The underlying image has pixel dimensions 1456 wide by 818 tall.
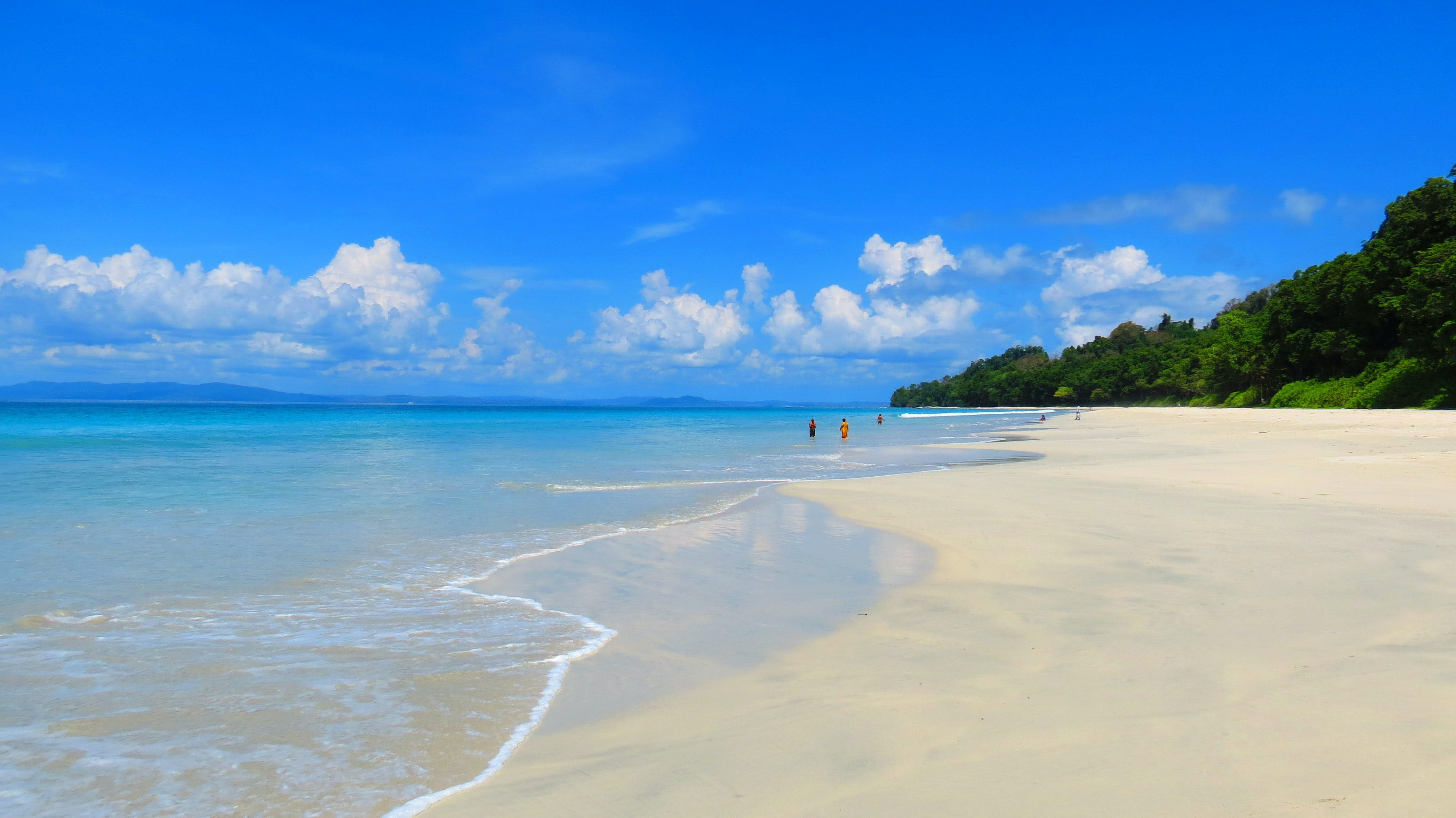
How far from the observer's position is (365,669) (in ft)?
17.2

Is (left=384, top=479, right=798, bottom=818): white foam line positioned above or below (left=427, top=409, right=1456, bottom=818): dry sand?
below

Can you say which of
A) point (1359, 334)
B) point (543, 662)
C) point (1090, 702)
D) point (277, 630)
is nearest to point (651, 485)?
point (277, 630)

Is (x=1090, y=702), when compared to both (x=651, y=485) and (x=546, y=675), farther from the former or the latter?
(x=651, y=485)

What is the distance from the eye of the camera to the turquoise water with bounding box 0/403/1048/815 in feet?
12.5

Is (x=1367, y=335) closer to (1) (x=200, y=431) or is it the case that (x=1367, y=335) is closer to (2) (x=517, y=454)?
(2) (x=517, y=454)

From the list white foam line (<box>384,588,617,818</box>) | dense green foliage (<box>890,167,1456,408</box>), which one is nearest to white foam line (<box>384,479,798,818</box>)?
white foam line (<box>384,588,617,818</box>)

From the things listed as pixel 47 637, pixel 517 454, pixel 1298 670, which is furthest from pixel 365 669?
pixel 517 454

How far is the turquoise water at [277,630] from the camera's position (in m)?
3.80

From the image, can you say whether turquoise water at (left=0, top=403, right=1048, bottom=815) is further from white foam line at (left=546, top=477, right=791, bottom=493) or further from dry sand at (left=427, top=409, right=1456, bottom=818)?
dry sand at (left=427, top=409, right=1456, bottom=818)

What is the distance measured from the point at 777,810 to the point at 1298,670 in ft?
11.0

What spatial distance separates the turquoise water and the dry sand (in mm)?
957

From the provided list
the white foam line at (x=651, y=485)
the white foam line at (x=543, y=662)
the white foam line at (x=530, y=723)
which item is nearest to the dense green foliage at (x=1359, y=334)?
the white foam line at (x=651, y=485)

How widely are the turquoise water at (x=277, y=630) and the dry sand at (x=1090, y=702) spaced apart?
0.96m

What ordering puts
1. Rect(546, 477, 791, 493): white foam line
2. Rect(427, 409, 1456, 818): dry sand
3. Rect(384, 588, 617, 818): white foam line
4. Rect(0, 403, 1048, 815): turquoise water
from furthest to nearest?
Rect(546, 477, 791, 493): white foam line
Rect(0, 403, 1048, 815): turquoise water
Rect(384, 588, 617, 818): white foam line
Rect(427, 409, 1456, 818): dry sand
